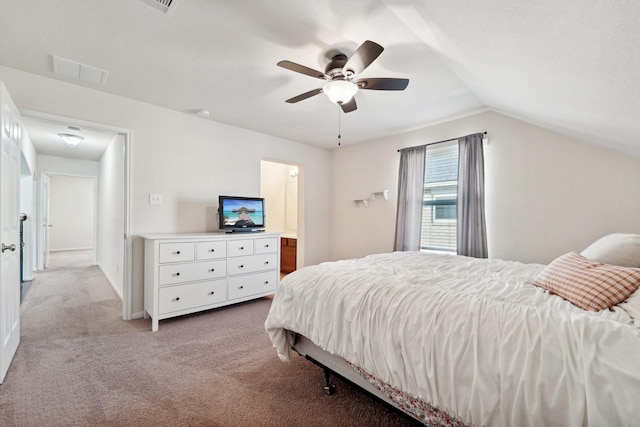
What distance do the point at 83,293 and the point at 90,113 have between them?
2789mm

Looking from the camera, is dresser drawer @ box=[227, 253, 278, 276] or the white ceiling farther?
dresser drawer @ box=[227, 253, 278, 276]

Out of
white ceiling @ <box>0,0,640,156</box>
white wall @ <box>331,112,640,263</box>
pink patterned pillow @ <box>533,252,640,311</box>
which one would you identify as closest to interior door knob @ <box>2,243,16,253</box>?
white ceiling @ <box>0,0,640,156</box>

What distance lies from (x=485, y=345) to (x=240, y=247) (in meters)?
2.84

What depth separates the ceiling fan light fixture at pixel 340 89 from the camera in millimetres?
2051

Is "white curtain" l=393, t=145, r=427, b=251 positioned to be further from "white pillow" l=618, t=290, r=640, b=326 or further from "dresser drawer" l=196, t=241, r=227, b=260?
"white pillow" l=618, t=290, r=640, b=326

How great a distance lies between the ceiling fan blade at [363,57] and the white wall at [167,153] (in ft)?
7.56

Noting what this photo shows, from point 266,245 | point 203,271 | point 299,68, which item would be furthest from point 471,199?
point 203,271

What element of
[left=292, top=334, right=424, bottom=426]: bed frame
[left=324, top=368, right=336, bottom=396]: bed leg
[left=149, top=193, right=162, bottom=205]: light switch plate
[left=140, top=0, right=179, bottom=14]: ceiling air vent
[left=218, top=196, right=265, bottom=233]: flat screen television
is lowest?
[left=324, top=368, right=336, bottom=396]: bed leg

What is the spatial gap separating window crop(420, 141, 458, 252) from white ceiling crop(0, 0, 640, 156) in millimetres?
810

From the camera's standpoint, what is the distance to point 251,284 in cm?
345

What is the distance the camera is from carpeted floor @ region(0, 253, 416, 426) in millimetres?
1511

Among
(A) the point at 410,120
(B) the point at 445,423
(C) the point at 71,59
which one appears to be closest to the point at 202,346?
(B) the point at 445,423

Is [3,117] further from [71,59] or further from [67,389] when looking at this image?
[67,389]

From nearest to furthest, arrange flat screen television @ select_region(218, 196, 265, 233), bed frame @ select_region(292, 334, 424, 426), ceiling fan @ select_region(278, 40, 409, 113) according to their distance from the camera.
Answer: bed frame @ select_region(292, 334, 424, 426) → ceiling fan @ select_region(278, 40, 409, 113) → flat screen television @ select_region(218, 196, 265, 233)
